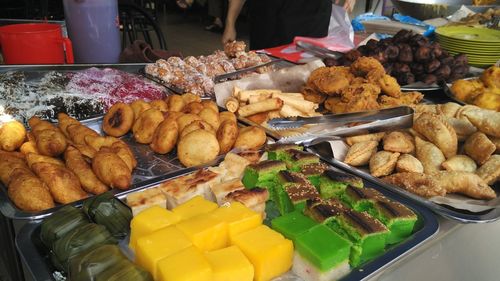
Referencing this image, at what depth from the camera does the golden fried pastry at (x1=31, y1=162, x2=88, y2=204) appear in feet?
4.73

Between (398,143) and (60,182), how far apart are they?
55.0 inches

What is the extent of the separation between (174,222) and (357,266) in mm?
541

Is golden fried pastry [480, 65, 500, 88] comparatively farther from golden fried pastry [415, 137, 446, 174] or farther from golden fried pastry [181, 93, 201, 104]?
golden fried pastry [181, 93, 201, 104]

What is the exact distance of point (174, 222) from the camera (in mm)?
1194

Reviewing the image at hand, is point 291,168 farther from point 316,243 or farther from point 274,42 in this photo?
point 274,42

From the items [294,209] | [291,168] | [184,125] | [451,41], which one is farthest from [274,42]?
[294,209]

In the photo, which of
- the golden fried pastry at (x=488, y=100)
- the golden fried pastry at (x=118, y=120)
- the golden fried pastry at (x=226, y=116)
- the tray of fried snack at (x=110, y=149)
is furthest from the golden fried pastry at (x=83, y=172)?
the golden fried pastry at (x=488, y=100)

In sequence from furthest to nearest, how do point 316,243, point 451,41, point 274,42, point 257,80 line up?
point 274,42, point 451,41, point 257,80, point 316,243

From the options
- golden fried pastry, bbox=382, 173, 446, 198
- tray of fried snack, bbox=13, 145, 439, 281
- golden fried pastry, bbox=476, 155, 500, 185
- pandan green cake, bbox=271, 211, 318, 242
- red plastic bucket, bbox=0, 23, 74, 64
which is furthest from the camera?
red plastic bucket, bbox=0, 23, 74, 64

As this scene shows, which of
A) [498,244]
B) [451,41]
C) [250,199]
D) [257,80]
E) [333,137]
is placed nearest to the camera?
[250,199]

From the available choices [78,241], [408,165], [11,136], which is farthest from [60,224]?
[408,165]

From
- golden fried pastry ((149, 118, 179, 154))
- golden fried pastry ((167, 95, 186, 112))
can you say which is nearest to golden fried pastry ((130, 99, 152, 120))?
golden fried pastry ((167, 95, 186, 112))

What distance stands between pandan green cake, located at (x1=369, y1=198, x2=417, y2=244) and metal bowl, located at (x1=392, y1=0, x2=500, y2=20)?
384cm

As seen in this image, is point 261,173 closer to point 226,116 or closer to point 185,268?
point 185,268
